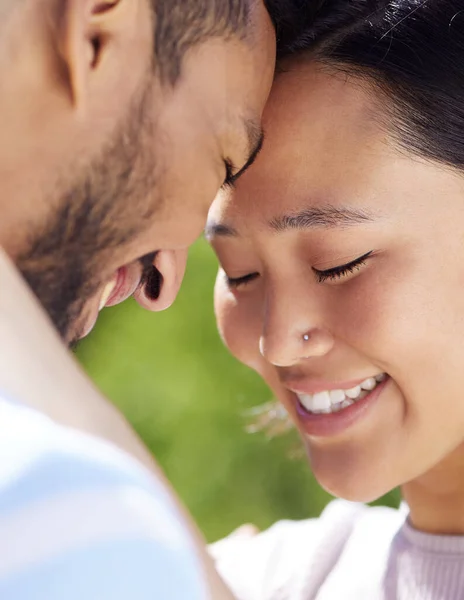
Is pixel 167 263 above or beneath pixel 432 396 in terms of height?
above

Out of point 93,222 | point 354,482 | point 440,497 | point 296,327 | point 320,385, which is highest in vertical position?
point 93,222

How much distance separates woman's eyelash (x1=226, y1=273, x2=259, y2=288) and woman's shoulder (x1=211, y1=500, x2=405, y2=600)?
1.59 feet

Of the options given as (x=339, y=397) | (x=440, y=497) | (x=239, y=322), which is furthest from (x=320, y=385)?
(x=440, y=497)

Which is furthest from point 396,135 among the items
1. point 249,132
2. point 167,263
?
point 167,263

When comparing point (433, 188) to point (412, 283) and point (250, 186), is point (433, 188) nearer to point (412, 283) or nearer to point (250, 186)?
point (412, 283)

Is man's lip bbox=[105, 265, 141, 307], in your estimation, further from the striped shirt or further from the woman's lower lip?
the striped shirt

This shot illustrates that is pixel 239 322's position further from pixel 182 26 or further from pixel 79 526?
pixel 79 526

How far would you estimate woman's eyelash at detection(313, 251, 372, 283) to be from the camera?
3.80ft

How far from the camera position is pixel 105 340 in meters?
2.64

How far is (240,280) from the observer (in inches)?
51.6

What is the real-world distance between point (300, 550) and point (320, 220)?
2.20ft

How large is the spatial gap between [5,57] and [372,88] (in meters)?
0.45

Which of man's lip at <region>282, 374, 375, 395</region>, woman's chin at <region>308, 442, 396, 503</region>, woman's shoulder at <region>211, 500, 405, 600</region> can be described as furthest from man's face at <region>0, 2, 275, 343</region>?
woman's shoulder at <region>211, 500, 405, 600</region>

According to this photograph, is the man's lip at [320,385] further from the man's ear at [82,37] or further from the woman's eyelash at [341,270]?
the man's ear at [82,37]
